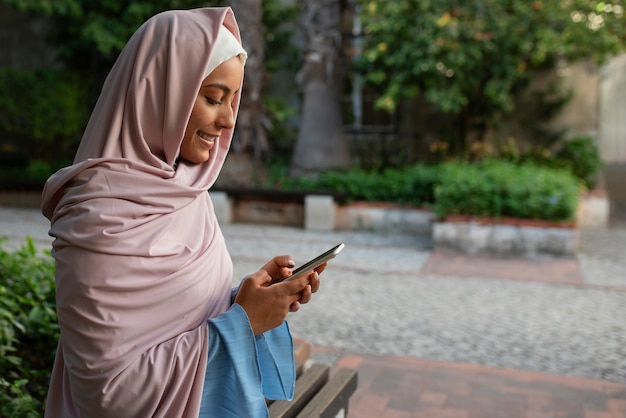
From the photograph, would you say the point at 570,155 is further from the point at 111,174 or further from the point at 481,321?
the point at 111,174

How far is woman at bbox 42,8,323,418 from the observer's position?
62.6 inches

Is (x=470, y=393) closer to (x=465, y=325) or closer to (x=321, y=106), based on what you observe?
→ (x=465, y=325)

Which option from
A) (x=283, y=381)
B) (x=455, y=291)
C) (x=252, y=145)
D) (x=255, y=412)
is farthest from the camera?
(x=252, y=145)

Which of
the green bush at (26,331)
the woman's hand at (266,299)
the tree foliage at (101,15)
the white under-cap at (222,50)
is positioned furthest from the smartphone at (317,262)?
the tree foliage at (101,15)

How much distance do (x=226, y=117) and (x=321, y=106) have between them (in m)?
10.4

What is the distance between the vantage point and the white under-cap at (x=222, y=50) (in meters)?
1.76

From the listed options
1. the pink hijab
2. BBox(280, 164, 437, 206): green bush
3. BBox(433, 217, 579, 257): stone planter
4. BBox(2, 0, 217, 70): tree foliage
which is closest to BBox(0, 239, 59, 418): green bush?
the pink hijab

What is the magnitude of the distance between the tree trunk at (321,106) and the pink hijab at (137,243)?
1022cm

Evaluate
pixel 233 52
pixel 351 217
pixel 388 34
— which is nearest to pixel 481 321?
pixel 233 52

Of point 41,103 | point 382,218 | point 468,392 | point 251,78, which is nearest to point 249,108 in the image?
point 251,78

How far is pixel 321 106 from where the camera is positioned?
39.8ft

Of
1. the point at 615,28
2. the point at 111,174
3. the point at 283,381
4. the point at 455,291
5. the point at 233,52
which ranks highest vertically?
the point at 615,28

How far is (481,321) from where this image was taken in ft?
18.7

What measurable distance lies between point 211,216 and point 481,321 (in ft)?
13.7
